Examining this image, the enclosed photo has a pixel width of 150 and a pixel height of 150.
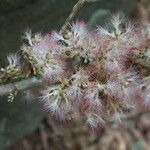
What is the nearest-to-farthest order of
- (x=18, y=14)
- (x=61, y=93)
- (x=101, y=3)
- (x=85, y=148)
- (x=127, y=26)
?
(x=61, y=93) → (x=127, y=26) → (x=18, y=14) → (x=101, y=3) → (x=85, y=148)

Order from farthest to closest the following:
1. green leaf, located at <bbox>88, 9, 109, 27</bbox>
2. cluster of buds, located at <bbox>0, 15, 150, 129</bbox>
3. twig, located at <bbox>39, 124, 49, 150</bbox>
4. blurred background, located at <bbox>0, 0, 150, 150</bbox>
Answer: twig, located at <bbox>39, 124, 49, 150</bbox>, green leaf, located at <bbox>88, 9, 109, 27</bbox>, blurred background, located at <bbox>0, 0, 150, 150</bbox>, cluster of buds, located at <bbox>0, 15, 150, 129</bbox>

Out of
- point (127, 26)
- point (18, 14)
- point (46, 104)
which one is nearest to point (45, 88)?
point (46, 104)

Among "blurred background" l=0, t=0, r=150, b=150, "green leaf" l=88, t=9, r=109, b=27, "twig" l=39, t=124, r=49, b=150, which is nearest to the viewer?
"blurred background" l=0, t=0, r=150, b=150

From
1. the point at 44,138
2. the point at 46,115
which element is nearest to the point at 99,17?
the point at 46,115

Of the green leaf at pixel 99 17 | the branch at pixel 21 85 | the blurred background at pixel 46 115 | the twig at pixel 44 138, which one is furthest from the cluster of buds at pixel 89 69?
the twig at pixel 44 138

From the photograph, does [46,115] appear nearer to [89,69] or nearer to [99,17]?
[99,17]

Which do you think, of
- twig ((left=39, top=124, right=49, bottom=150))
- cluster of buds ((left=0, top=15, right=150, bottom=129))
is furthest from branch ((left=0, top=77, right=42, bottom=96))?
twig ((left=39, top=124, right=49, bottom=150))

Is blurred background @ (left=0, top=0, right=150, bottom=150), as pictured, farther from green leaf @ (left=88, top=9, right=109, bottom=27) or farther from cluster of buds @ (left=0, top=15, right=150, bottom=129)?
cluster of buds @ (left=0, top=15, right=150, bottom=129)

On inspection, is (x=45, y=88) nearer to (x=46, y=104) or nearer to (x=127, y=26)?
(x=46, y=104)
